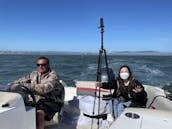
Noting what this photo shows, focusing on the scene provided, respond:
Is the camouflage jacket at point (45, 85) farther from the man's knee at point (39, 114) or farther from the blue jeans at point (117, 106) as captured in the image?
the blue jeans at point (117, 106)

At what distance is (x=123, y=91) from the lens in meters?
3.51

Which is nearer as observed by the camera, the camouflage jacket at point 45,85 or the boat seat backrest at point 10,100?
the boat seat backrest at point 10,100

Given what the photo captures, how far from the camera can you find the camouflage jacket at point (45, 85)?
9.32ft

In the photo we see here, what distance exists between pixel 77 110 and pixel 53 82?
2.95 feet

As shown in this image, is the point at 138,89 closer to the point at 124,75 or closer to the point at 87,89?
the point at 124,75

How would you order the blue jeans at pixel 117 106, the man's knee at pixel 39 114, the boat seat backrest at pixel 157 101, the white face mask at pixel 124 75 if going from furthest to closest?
the white face mask at pixel 124 75, the blue jeans at pixel 117 106, the boat seat backrest at pixel 157 101, the man's knee at pixel 39 114

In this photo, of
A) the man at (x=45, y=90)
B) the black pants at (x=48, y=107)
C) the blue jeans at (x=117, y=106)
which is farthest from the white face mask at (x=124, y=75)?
the black pants at (x=48, y=107)

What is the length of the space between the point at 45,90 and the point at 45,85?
0.20 feet

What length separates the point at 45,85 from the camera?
288 cm

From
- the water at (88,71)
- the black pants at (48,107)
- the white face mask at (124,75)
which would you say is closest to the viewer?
the black pants at (48,107)

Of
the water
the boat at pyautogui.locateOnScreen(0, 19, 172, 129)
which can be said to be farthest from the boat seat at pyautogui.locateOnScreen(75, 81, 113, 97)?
the water

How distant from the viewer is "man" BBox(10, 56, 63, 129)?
283 centimetres

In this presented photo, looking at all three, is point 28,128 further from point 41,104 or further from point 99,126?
point 99,126

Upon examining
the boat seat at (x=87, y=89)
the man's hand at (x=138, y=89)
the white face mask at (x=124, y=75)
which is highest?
the white face mask at (x=124, y=75)
